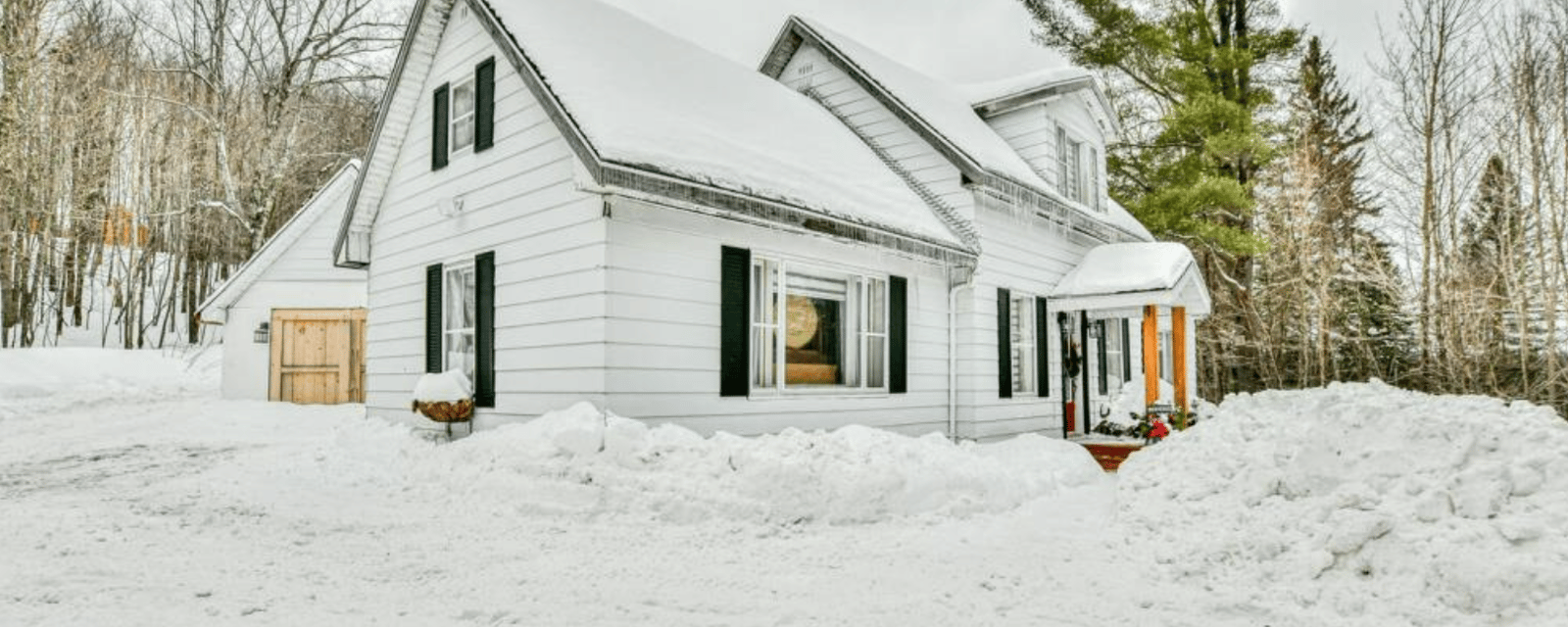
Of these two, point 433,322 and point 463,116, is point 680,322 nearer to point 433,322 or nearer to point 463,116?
point 433,322

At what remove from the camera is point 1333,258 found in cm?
1891

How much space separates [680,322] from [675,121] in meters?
2.03

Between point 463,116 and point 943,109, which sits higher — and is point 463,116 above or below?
below

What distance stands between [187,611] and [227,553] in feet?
3.84

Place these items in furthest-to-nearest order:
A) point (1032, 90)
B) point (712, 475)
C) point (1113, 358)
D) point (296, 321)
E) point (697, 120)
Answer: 1. point (296, 321)
2. point (1113, 358)
3. point (1032, 90)
4. point (697, 120)
5. point (712, 475)

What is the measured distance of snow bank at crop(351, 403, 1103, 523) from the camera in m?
5.80

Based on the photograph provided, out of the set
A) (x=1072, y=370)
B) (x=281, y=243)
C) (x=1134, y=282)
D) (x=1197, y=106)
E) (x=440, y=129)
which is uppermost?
(x=1197, y=106)

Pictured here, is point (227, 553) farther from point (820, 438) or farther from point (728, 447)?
point (820, 438)

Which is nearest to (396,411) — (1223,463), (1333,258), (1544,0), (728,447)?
(728,447)

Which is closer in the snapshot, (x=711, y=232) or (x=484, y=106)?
(x=711, y=232)

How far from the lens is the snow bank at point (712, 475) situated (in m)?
5.80

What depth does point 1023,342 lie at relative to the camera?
1193 centimetres

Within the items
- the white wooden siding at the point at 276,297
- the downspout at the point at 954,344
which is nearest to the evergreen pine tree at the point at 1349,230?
the downspout at the point at 954,344

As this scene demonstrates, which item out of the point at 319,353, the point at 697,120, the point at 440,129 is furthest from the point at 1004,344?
the point at 319,353
